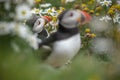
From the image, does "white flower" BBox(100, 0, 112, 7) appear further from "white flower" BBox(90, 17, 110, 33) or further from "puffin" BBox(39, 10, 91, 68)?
"puffin" BBox(39, 10, 91, 68)

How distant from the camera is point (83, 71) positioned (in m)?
2.80

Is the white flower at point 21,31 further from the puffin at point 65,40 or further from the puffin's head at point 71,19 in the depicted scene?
the puffin's head at point 71,19

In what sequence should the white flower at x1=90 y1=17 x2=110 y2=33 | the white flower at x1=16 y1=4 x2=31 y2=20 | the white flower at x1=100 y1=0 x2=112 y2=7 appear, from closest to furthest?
the white flower at x1=16 y1=4 x2=31 y2=20, the white flower at x1=90 y1=17 x2=110 y2=33, the white flower at x1=100 y1=0 x2=112 y2=7

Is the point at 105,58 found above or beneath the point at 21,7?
beneath

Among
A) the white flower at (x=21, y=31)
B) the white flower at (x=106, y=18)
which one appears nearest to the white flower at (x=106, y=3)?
the white flower at (x=106, y=18)

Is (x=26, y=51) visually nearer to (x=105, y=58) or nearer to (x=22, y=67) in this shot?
(x=22, y=67)

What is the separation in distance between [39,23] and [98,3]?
1.97m

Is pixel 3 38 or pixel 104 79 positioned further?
pixel 104 79

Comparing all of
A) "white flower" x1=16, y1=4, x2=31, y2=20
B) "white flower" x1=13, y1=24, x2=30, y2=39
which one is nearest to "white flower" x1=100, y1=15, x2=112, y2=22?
"white flower" x1=16, y1=4, x2=31, y2=20

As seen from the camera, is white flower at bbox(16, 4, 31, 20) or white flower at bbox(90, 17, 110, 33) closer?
white flower at bbox(16, 4, 31, 20)

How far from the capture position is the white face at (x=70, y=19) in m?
4.40

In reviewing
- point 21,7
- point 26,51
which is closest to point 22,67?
point 26,51

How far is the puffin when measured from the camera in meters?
4.29

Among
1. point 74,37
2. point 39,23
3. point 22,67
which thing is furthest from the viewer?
point 39,23
